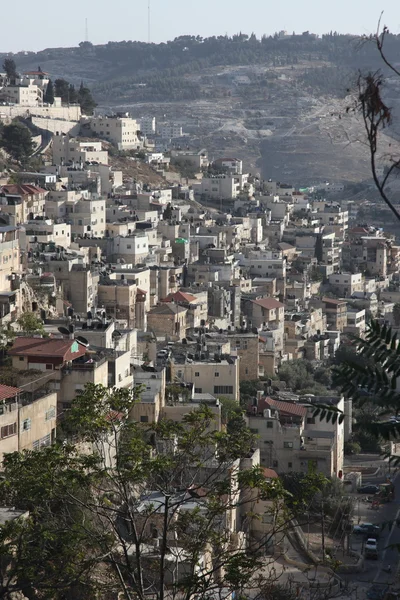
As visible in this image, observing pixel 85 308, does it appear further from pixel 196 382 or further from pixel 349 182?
pixel 349 182

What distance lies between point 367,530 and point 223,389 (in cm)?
544

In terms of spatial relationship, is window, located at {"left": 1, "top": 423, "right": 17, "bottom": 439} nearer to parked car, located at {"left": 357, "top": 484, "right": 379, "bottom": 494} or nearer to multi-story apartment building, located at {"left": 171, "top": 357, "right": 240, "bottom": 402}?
multi-story apartment building, located at {"left": 171, "top": 357, "right": 240, "bottom": 402}

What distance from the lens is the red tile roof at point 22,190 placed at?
43188 millimetres

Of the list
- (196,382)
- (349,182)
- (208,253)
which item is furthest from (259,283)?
(349,182)

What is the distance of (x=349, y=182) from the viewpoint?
9894cm

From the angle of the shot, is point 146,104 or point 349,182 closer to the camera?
point 349,182

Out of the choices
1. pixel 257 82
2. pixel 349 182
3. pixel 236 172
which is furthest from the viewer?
pixel 257 82

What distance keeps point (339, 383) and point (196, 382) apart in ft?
64.4

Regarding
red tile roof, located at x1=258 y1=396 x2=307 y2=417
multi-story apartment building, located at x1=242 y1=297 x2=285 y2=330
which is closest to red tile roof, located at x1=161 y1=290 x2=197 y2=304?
multi-story apartment building, located at x1=242 y1=297 x2=285 y2=330

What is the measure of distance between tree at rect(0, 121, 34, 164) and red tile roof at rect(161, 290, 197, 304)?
57.1 ft

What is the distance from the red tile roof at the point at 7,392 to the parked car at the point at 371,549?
641cm

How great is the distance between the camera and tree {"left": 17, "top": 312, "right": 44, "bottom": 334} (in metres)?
24.6

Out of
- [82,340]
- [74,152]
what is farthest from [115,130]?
[82,340]

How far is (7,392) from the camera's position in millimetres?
18906
